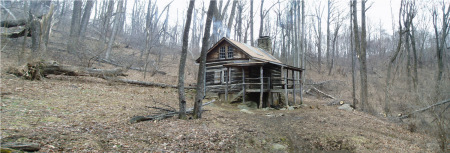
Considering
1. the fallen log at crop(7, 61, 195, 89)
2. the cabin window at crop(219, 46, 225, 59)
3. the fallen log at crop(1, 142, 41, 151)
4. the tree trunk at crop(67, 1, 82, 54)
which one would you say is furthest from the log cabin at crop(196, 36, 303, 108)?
the fallen log at crop(1, 142, 41, 151)

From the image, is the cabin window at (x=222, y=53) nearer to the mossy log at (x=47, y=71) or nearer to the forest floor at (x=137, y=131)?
the mossy log at (x=47, y=71)

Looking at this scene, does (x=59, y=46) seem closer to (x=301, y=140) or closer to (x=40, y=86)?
(x=40, y=86)

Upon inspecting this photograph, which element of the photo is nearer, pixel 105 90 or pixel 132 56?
pixel 105 90

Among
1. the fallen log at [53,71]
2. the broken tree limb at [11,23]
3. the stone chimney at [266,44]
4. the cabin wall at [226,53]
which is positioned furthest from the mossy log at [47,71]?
the stone chimney at [266,44]

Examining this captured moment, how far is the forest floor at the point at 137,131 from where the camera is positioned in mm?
4879

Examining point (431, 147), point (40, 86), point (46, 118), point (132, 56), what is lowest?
point (431, 147)

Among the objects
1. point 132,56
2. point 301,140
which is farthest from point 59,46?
point 301,140

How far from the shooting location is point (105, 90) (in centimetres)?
1180

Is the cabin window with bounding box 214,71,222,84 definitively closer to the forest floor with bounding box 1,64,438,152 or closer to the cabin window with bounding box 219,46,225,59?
the cabin window with bounding box 219,46,225,59

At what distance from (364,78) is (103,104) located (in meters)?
15.1

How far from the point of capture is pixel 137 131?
20.1 feet

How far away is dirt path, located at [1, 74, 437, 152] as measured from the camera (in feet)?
16.0

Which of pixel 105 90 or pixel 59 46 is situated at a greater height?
pixel 59 46

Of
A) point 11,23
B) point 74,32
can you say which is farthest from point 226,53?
point 74,32
